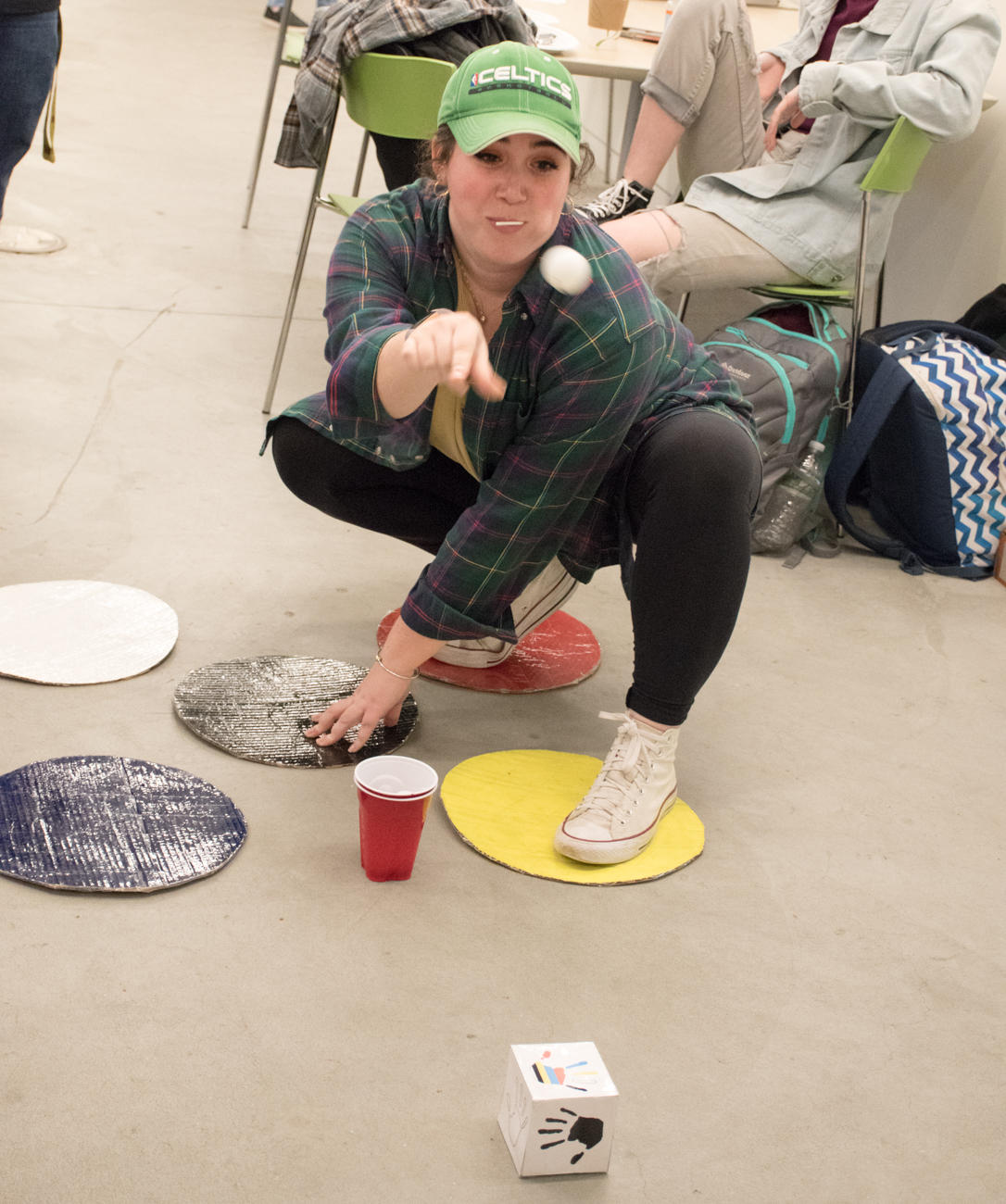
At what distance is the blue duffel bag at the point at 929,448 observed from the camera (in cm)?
244

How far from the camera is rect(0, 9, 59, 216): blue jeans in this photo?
214 centimetres

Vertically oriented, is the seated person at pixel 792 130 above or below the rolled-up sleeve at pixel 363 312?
above

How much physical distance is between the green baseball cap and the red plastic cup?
69cm

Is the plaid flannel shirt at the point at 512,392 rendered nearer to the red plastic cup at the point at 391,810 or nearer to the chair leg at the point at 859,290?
the red plastic cup at the point at 391,810

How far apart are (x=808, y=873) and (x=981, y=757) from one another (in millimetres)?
485

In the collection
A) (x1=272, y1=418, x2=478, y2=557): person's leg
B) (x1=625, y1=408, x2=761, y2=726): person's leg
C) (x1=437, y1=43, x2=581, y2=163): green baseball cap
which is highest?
→ (x1=437, y1=43, x2=581, y2=163): green baseball cap

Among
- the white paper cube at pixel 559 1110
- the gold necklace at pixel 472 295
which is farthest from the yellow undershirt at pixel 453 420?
the white paper cube at pixel 559 1110

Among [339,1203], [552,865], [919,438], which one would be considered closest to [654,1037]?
[552,865]

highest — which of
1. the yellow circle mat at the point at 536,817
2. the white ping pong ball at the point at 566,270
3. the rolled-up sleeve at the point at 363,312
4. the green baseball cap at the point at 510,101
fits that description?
the green baseball cap at the point at 510,101

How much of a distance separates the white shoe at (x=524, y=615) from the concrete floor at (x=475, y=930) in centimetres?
11

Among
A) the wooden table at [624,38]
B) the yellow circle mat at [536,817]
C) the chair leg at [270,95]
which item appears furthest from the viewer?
the chair leg at [270,95]

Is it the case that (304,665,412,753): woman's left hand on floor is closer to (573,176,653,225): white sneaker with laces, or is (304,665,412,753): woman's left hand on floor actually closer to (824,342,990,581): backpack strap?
(824,342,990,581): backpack strap

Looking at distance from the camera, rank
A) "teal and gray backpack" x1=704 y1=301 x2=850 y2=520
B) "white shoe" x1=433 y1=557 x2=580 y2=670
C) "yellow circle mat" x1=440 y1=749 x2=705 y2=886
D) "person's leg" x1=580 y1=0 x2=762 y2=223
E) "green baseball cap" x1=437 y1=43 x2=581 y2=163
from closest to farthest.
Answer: "green baseball cap" x1=437 y1=43 x2=581 y2=163 → "yellow circle mat" x1=440 y1=749 x2=705 y2=886 → "white shoe" x1=433 y1=557 x2=580 y2=670 → "teal and gray backpack" x1=704 y1=301 x2=850 y2=520 → "person's leg" x1=580 y1=0 x2=762 y2=223

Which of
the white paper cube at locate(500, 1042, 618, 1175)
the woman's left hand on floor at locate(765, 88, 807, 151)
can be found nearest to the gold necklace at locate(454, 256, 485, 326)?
the white paper cube at locate(500, 1042, 618, 1175)
